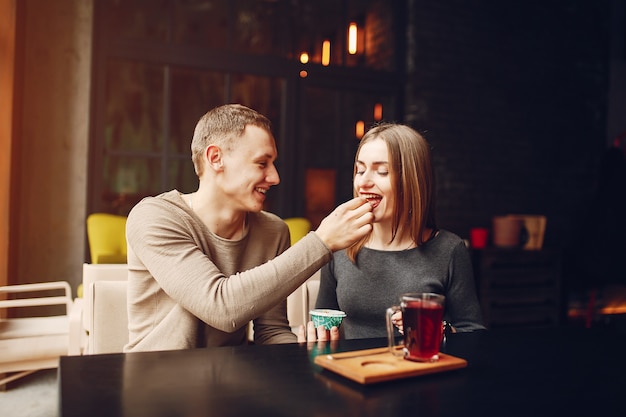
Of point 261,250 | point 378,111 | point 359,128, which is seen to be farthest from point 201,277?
point 378,111

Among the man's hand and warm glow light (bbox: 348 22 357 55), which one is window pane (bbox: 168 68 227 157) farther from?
the man's hand

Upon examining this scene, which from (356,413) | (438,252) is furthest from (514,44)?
(356,413)

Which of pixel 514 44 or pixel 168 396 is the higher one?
pixel 514 44

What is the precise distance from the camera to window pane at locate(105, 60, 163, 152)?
4336 mm

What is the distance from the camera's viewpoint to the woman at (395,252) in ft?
5.38

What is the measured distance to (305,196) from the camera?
4734 millimetres

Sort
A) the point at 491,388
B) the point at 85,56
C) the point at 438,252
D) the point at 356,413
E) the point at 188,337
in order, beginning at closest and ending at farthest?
the point at 356,413 → the point at 491,388 → the point at 188,337 → the point at 438,252 → the point at 85,56

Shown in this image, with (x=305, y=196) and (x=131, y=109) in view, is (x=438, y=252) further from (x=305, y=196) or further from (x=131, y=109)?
(x=131, y=109)

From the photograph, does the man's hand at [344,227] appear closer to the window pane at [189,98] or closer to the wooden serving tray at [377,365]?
the wooden serving tray at [377,365]

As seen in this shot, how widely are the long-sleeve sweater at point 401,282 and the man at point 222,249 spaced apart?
21cm

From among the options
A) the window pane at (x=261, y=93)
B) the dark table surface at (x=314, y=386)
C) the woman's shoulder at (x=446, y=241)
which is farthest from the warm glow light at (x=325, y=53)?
the dark table surface at (x=314, y=386)

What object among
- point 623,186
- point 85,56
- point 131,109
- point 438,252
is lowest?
point 438,252

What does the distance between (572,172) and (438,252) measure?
171 inches

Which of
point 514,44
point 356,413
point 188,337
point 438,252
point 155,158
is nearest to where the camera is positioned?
point 356,413
